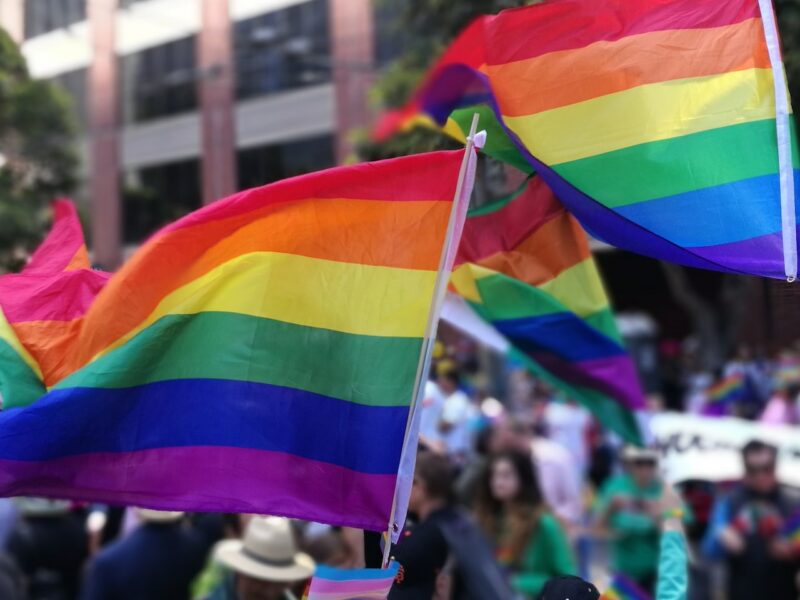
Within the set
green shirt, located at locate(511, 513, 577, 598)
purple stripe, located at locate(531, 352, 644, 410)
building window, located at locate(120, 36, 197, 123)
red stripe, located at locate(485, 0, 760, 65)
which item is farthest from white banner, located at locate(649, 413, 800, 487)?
building window, located at locate(120, 36, 197, 123)

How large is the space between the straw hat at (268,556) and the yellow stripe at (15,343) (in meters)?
1.45

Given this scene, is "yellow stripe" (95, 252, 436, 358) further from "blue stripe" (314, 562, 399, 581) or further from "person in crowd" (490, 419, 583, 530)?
"person in crowd" (490, 419, 583, 530)

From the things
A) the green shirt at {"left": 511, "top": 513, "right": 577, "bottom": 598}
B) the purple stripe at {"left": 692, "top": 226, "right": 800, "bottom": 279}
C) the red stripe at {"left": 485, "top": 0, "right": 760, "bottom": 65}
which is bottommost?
the green shirt at {"left": 511, "top": 513, "right": 577, "bottom": 598}

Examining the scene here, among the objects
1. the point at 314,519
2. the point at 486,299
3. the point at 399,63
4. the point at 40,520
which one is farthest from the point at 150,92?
the point at 314,519

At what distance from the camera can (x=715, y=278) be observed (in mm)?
23234

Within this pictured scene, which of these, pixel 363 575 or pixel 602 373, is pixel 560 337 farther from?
pixel 363 575

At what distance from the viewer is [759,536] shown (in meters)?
6.59

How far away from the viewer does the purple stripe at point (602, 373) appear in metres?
5.41

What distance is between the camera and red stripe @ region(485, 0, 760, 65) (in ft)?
12.3

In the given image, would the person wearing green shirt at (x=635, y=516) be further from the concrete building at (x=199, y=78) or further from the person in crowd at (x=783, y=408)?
the concrete building at (x=199, y=78)

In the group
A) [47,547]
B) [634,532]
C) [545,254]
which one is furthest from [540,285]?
[47,547]

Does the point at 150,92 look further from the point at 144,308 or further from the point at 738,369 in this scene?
the point at 144,308

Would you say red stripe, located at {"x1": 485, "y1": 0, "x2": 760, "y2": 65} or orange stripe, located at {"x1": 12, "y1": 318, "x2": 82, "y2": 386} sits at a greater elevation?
red stripe, located at {"x1": 485, "y1": 0, "x2": 760, "y2": 65}

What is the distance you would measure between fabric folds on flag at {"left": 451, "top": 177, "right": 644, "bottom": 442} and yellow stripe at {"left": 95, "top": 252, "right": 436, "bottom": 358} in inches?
45.6
